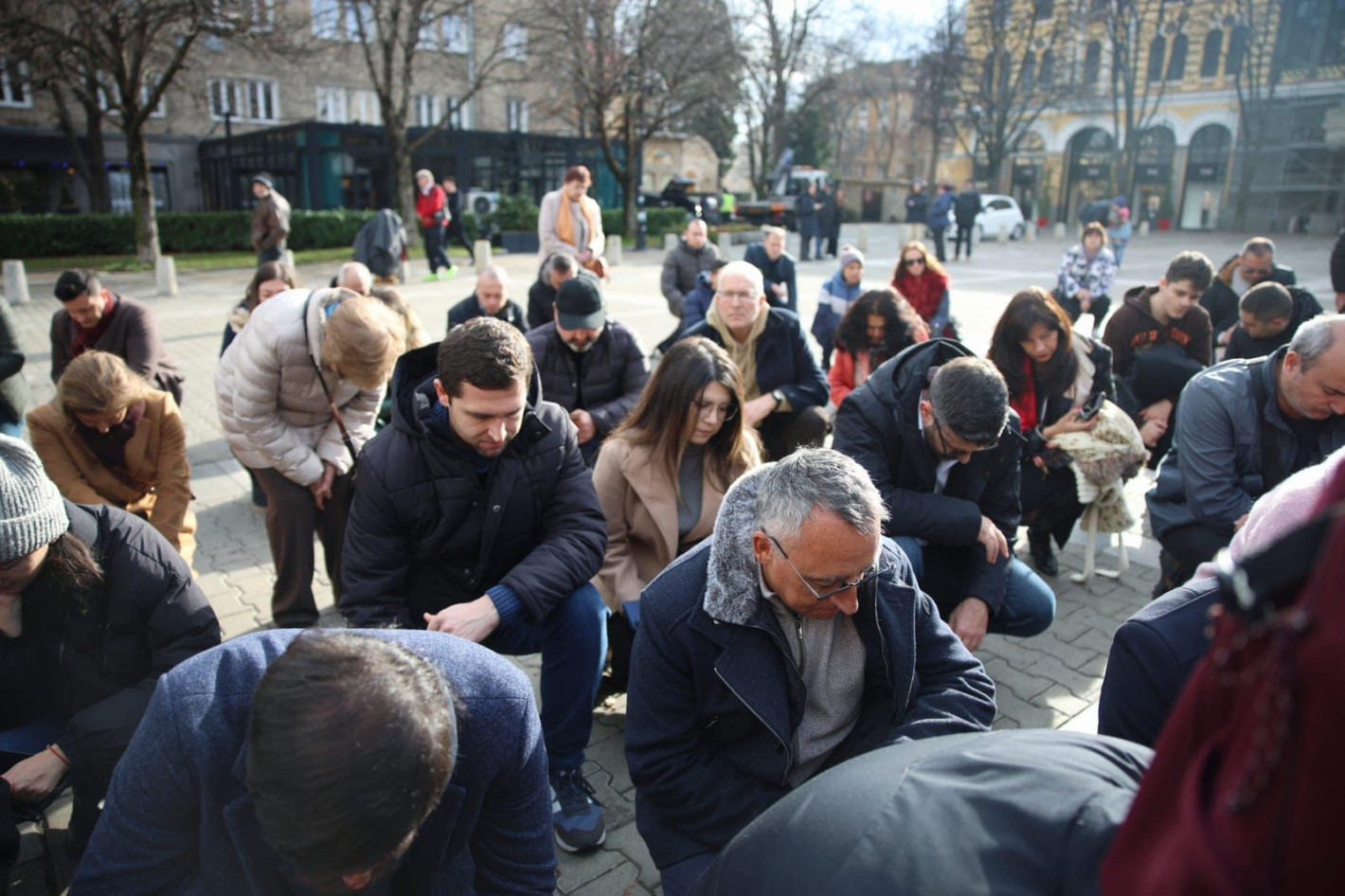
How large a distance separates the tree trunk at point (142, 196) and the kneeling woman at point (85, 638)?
1941 cm

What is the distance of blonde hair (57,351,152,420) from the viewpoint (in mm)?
3629

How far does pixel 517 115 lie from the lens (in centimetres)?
4069

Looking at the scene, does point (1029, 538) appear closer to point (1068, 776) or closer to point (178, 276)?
point (1068, 776)

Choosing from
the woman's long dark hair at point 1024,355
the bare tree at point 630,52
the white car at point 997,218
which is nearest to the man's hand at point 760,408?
the woman's long dark hair at point 1024,355

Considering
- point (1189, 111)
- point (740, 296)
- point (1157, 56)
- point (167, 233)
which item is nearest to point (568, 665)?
point (740, 296)

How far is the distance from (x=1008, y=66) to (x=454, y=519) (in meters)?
42.2

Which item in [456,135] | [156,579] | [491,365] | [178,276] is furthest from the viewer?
[456,135]

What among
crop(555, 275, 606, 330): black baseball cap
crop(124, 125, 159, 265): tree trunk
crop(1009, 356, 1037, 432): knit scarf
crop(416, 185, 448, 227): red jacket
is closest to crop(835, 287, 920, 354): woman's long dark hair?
crop(1009, 356, 1037, 432): knit scarf

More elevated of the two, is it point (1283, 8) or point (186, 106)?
point (1283, 8)

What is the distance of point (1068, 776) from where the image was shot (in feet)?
3.67

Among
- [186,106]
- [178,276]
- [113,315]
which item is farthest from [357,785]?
[186,106]

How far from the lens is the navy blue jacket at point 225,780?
5.77ft

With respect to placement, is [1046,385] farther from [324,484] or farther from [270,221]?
[270,221]

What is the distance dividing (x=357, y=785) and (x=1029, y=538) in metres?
4.55
